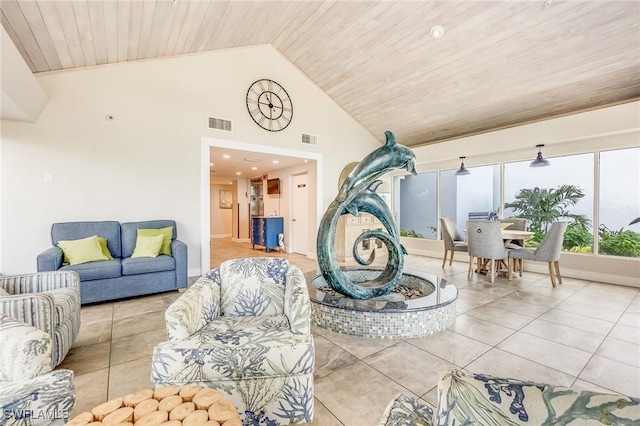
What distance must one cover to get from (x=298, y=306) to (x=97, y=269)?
9.71ft

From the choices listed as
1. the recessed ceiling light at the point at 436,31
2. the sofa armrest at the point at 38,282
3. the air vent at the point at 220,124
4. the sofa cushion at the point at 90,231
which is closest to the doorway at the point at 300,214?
the air vent at the point at 220,124

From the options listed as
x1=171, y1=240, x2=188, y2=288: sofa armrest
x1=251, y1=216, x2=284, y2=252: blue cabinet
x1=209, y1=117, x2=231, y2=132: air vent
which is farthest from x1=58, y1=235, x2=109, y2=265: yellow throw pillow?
x1=251, y1=216, x2=284, y2=252: blue cabinet

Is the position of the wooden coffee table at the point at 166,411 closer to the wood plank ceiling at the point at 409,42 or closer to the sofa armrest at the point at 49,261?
the sofa armrest at the point at 49,261

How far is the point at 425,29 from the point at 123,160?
490 centimetres

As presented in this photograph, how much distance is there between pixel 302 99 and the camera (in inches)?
236

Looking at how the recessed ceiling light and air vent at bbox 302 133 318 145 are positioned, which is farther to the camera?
air vent at bbox 302 133 318 145

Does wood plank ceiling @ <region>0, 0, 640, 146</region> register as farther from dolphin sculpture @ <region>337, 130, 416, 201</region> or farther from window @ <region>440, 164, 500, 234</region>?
dolphin sculpture @ <region>337, 130, 416, 201</region>

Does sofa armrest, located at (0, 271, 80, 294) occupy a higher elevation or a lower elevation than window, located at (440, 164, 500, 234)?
lower

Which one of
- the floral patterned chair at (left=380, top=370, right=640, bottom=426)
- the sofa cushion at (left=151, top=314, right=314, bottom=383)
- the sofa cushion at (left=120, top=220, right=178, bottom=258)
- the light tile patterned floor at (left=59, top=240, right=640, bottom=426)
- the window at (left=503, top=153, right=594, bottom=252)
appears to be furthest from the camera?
the window at (left=503, top=153, right=594, bottom=252)

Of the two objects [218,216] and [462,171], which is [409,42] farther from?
[218,216]

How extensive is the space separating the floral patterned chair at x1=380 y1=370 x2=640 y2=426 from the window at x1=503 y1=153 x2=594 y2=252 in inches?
236

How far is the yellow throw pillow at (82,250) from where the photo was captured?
3.36 m

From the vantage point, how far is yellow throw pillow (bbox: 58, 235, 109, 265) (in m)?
3.36

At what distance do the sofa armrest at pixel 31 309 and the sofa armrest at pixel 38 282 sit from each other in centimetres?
79
